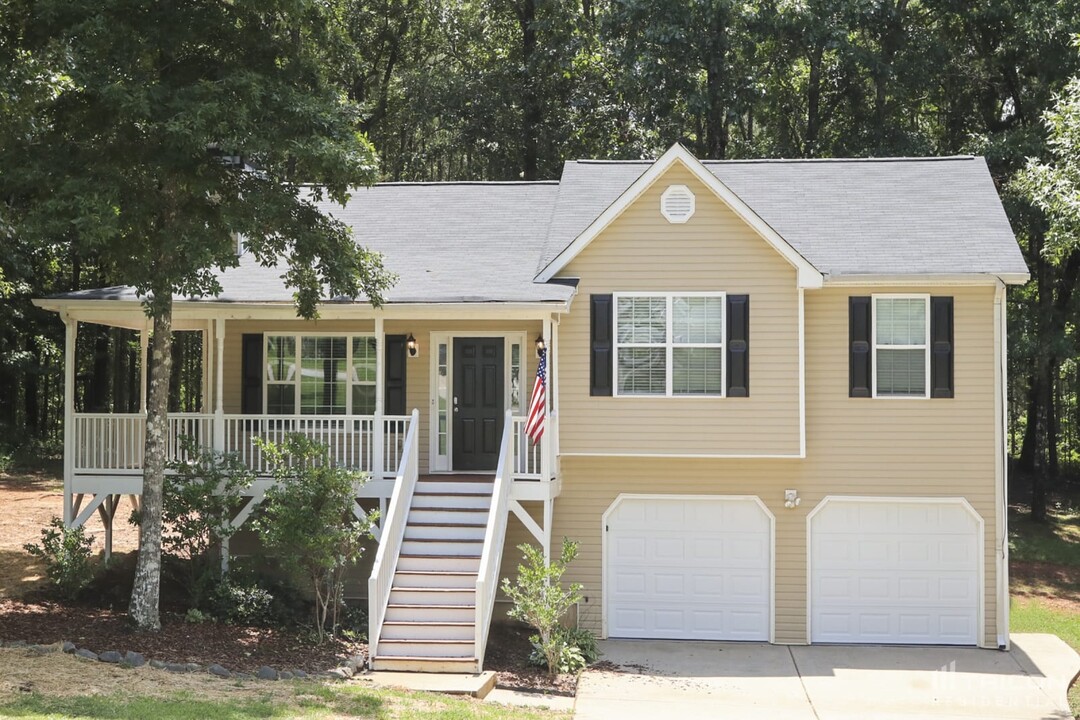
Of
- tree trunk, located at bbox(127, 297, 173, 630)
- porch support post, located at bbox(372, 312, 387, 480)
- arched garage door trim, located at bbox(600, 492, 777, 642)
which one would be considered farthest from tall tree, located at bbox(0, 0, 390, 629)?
arched garage door trim, located at bbox(600, 492, 777, 642)

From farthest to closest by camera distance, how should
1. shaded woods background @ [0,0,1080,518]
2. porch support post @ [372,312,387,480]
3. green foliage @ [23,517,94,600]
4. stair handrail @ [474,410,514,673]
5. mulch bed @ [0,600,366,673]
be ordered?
1. shaded woods background @ [0,0,1080,518]
2. porch support post @ [372,312,387,480]
3. green foliage @ [23,517,94,600]
4. stair handrail @ [474,410,514,673]
5. mulch bed @ [0,600,366,673]

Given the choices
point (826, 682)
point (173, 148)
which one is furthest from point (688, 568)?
point (173, 148)

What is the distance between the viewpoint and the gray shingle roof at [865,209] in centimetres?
1595

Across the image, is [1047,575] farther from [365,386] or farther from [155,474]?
[155,474]

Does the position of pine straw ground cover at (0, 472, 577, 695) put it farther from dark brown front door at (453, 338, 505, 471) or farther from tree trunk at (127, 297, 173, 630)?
dark brown front door at (453, 338, 505, 471)

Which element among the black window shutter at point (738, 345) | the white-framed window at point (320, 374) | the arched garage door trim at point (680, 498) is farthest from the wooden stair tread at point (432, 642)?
the black window shutter at point (738, 345)

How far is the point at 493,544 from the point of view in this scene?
13750 millimetres

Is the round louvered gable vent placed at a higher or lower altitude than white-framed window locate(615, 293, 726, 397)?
higher

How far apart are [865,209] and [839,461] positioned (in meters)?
4.26

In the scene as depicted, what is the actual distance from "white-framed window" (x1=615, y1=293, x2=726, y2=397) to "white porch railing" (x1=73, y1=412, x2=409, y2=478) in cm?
346

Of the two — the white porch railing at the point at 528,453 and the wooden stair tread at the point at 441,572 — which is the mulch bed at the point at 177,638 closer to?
the wooden stair tread at the point at 441,572

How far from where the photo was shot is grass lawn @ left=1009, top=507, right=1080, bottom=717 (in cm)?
1803

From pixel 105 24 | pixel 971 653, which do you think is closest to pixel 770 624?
pixel 971 653

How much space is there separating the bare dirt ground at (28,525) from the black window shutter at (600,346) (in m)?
8.40
